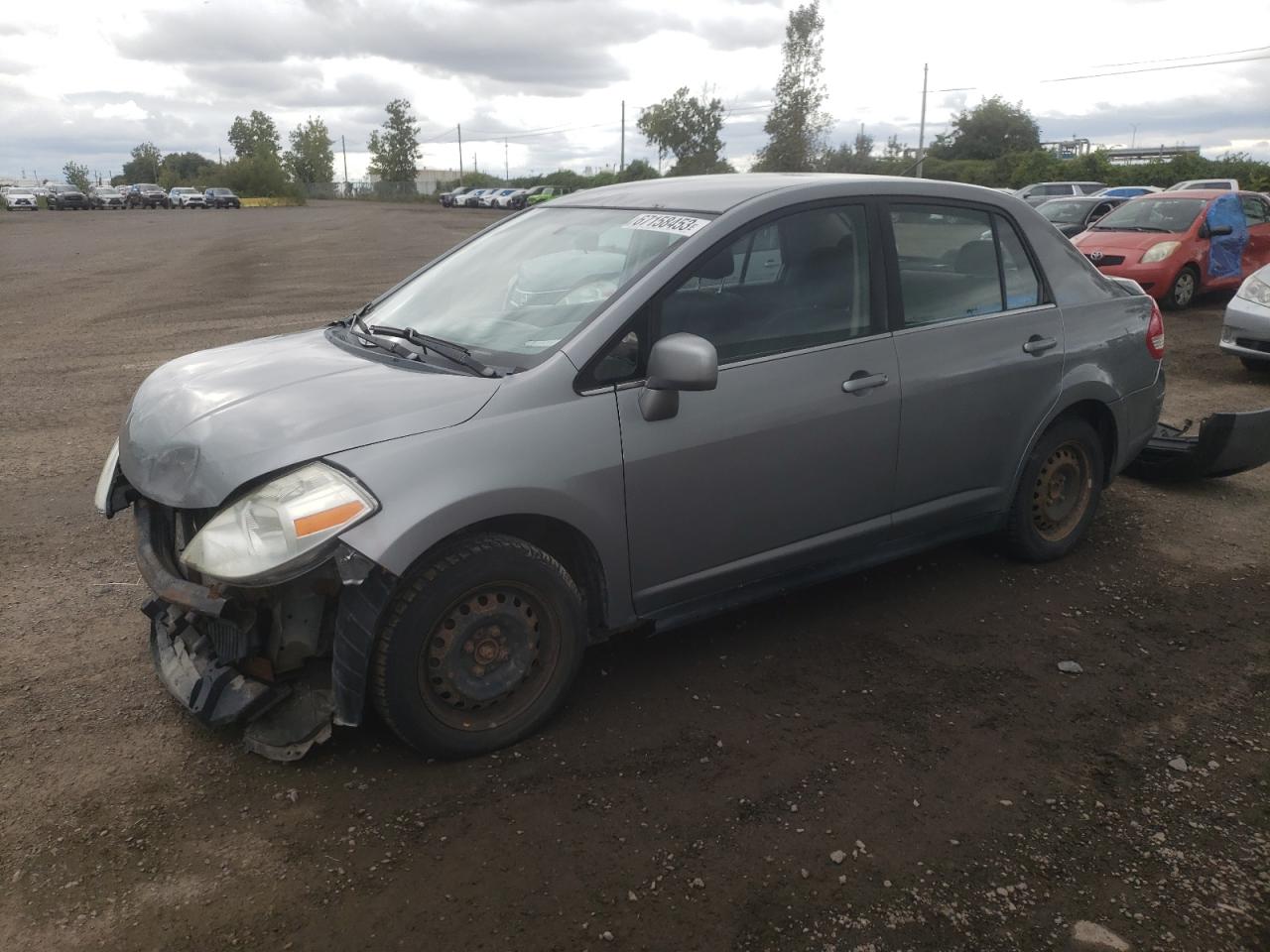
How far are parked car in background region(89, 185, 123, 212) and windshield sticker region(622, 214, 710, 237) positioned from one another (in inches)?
2902

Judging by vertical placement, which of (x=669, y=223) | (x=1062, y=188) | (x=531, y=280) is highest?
(x=1062, y=188)

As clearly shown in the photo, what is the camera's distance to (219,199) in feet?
230

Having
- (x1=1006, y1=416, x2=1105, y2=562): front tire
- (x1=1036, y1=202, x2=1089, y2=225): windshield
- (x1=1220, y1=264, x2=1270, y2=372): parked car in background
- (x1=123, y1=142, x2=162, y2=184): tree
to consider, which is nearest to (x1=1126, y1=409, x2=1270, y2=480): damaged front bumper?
(x1=1006, y1=416, x2=1105, y2=562): front tire

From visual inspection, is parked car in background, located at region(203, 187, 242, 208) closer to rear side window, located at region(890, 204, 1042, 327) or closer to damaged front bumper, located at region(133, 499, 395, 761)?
rear side window, located at region(890, 204, 1042, 327)

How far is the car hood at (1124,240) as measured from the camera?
13609mm

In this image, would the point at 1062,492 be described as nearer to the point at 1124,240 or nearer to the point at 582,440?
the point at 582,440

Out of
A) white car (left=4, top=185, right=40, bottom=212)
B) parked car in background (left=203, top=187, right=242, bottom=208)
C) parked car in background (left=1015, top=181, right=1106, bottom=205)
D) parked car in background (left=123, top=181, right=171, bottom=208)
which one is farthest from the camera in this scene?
parked car in background (left=123, top=181, right=171, bottom=208)

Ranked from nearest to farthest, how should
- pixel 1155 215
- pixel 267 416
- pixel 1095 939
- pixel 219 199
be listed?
pixel 1095 939
pixel 267 416
pixel 1155 215
pixel 219 199

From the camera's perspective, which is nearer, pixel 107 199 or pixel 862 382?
pixel 862 382

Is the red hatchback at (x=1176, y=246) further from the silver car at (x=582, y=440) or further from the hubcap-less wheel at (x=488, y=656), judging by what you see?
the hubcap-less wheel at (x=488, y=656)

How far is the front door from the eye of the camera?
3.54 m

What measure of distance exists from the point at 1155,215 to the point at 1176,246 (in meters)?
0.90

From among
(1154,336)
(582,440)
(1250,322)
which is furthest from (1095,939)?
(1250,322)

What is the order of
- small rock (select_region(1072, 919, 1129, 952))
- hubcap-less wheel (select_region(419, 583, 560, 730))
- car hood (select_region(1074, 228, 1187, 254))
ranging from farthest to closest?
1. car hood (select_region(1074, 228, 1187, 254))
2. hubcap-less wheel (select_region(419, 583, 560, 730))
3. small rock (select_region(1072, 919, 1129, 952))
